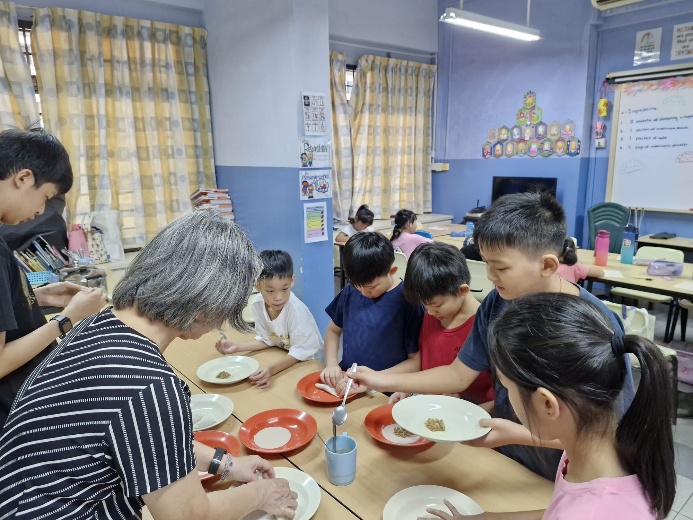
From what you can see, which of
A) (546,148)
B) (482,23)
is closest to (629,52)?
(546,148)

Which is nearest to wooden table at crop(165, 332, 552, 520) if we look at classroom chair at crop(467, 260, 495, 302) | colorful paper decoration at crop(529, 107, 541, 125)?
classroom chair at crop(467, 260, 495, 302)

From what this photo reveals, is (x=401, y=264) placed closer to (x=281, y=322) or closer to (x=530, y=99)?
(x=281, y=322)

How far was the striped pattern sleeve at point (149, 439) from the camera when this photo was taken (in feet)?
2.43

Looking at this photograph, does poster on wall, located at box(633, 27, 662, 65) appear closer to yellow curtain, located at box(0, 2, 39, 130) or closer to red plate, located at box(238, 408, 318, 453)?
red plate, located at box(238, 408, 318, 453)

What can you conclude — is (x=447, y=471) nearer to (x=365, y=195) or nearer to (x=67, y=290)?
(x=67, y=290)

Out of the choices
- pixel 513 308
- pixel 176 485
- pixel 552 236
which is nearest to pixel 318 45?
pixel 552 236

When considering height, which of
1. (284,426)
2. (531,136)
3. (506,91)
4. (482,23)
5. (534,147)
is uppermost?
(482,23)

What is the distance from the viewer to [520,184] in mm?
5430

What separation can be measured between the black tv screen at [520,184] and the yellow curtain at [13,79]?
456 centimetres

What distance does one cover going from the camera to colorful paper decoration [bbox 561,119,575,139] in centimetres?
499

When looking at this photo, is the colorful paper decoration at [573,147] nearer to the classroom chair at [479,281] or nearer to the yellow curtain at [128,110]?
the classroom chair at [479,281]

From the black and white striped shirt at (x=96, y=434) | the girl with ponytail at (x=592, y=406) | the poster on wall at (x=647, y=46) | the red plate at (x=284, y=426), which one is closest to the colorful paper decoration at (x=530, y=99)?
the poster on wall at (x=647, y=46)

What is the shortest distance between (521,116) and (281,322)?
15.1 ft

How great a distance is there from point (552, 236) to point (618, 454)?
0.59m
